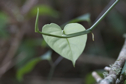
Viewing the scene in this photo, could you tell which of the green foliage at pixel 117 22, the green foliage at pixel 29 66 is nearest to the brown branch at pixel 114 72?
the green foliage at pixel 29 66

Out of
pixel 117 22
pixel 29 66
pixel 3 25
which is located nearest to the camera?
Result: pixel 29 66

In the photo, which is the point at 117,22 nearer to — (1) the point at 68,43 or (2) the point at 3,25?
(2) the point at 3,25

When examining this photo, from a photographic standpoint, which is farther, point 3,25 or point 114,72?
point 3,25

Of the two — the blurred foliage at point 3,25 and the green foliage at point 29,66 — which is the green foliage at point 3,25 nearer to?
the blurred foliage at point 3,25

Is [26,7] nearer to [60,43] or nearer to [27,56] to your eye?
[27,56]

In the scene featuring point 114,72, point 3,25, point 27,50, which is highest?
point 114,72

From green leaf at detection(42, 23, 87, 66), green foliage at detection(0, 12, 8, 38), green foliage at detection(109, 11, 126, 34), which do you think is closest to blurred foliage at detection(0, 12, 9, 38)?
green foliage at detection(0, 12, 8, 38)

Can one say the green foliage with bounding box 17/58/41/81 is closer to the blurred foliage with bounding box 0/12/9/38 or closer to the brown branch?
the brown branch

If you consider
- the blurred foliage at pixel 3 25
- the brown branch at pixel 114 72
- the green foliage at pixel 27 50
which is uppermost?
the brown branch at pixel 114 72

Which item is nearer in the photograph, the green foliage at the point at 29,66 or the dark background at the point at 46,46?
the green foliage at the point at 29,66

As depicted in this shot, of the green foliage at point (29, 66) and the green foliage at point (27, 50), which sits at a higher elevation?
the green foliage at point (29, 66)

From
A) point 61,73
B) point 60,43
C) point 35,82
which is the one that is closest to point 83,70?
point 61,73

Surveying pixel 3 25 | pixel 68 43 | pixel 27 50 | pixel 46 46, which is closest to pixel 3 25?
pixel 3 25
